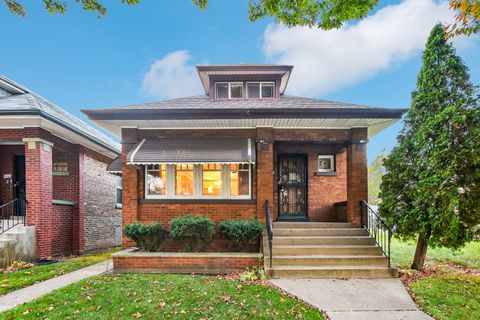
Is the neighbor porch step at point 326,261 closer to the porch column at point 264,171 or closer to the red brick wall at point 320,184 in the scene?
the porch column at point 264,171

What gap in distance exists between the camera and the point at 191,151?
315 inches

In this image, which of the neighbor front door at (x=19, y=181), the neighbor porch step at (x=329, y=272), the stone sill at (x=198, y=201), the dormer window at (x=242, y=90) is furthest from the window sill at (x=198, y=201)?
the neighbor front door at (x=19, y=181)

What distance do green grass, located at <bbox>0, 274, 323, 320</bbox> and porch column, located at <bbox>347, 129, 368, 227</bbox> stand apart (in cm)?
397

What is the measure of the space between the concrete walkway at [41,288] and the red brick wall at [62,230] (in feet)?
9.45

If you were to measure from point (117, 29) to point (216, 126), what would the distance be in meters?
101

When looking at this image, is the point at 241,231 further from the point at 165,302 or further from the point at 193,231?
the point at 165,302

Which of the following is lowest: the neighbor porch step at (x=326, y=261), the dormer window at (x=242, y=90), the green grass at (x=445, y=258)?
the green grass at (x=445, y=258)

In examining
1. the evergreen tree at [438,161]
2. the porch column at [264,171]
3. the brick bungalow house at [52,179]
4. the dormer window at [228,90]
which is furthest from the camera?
the dormer window at [228,90]

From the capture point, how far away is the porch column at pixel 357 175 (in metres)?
8.51

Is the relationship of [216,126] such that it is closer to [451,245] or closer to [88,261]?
[88,261]

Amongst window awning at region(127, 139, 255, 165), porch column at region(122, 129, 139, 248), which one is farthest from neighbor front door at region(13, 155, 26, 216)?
window awning at region(127, 139, 255, 165)

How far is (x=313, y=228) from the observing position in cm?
832

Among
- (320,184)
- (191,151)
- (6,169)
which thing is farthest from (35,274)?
(320,184)

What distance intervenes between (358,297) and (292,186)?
15.6ft
